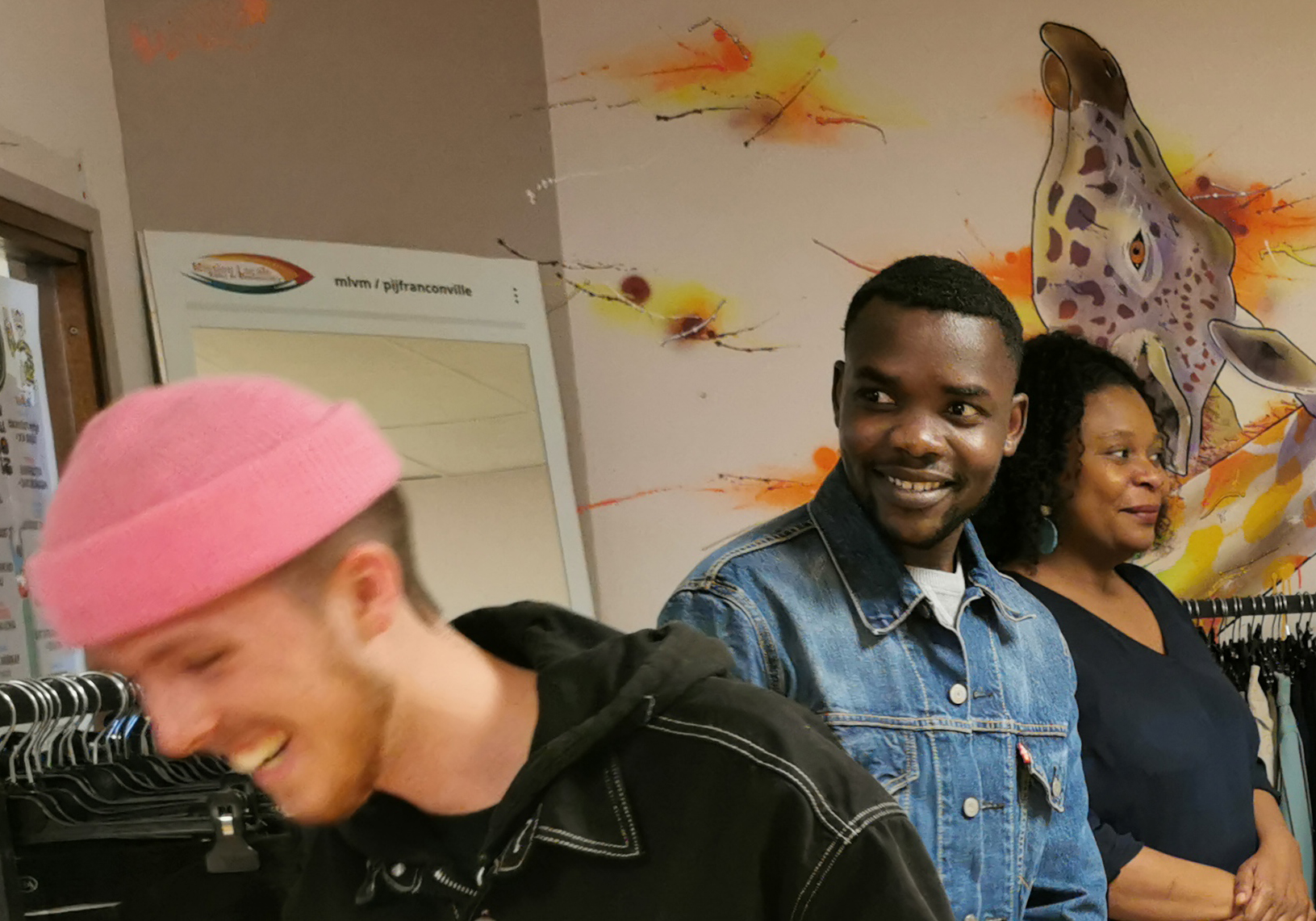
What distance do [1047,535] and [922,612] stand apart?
679 mm

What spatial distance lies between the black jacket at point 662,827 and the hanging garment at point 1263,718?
1.78 m

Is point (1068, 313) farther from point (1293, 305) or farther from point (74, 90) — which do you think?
point (74, 90)

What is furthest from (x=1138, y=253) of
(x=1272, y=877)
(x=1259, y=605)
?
(x=1272, y=877)

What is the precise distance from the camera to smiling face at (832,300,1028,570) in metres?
1.33

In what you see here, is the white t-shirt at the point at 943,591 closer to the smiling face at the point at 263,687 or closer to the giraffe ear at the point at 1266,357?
the smiling face at the point at 263,687

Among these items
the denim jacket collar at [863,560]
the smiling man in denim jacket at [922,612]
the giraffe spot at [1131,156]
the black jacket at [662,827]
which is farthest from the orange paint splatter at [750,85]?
the black jacket at [662,827]

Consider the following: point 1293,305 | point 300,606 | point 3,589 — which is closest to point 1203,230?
point 1293,305

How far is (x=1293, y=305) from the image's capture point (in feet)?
9.96

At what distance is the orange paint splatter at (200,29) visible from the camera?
238 centimetres

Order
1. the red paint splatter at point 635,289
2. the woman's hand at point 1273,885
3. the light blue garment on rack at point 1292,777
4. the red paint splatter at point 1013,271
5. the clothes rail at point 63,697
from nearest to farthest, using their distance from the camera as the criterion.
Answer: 1. the clothes rail at point 63,697
2. the woman's hand at point 1273,885
3. the light blue garment on rack at point 1292,777
4. the red paint splatter at point 635,289
5. the red paint splatter at point 1013,271

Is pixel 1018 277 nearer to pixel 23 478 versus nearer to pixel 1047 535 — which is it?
pixel 1047 535

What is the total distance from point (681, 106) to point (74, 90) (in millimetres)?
1238

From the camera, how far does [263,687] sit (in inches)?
26.6

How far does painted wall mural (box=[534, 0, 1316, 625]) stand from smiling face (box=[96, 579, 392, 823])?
6.92 feet
